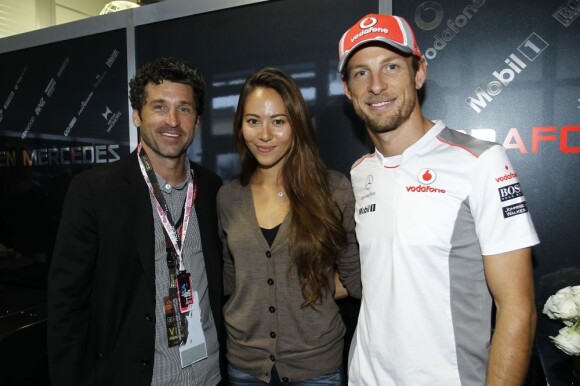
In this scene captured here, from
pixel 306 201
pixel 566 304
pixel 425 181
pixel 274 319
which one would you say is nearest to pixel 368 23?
pixel 425 181

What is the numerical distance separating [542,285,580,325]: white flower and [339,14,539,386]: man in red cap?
1.84 ft

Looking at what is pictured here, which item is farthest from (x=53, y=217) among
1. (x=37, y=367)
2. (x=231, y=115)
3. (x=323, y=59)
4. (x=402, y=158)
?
(x=402, y=158)

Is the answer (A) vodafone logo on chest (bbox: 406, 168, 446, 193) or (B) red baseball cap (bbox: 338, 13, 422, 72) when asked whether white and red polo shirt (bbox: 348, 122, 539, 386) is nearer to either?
(A) vodafone logo on chest (bbox: 406, 168, 446, 193)

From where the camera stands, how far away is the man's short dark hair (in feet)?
5.54

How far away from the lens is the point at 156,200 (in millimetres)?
1648

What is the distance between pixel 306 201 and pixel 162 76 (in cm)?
74

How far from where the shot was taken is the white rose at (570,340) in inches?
59.3

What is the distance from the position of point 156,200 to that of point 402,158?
0.92 metres

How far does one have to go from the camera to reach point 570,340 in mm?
1521

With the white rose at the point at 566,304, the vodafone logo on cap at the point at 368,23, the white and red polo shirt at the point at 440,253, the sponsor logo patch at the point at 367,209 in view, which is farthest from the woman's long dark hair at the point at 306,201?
the white rose at the point at 566,304

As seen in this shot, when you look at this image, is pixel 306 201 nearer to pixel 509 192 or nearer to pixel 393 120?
pixel 393 120

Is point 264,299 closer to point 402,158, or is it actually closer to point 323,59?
point 402,158

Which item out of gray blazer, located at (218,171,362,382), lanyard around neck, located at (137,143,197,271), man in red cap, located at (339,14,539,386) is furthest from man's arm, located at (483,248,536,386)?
lanyard around neck, located at (137,143,197,271)

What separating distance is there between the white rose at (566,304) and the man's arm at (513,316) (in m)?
0.58
